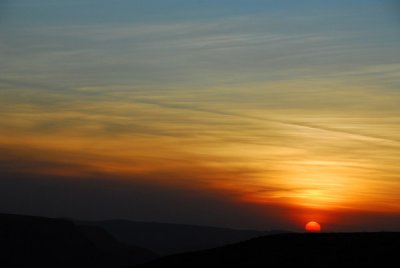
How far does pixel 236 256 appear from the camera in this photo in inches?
1615

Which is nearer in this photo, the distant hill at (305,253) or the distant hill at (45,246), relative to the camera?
the distant hill at (305,253)

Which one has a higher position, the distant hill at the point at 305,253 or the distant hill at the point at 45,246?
the distant hill at the point at 45,246

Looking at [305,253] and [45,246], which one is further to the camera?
[45,246]

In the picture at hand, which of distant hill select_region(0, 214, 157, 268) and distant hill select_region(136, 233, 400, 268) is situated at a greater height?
distant hill select_region(0, 214, 157, 268)

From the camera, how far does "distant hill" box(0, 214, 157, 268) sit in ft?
→ 365

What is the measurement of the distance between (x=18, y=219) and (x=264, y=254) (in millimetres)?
82036

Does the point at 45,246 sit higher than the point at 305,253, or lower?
higher

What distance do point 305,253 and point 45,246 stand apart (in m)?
83.0

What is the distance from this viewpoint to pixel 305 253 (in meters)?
38.2

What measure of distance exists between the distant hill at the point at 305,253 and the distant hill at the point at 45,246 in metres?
71.0

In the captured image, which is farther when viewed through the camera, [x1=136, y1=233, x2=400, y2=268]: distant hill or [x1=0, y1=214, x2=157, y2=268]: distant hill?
[x1=0, y1=214, x2=157, y2=268]: distant hill

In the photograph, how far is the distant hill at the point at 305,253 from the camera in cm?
3569

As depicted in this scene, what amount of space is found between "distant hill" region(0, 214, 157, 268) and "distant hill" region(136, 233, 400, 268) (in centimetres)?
7099

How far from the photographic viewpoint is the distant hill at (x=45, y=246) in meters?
111
